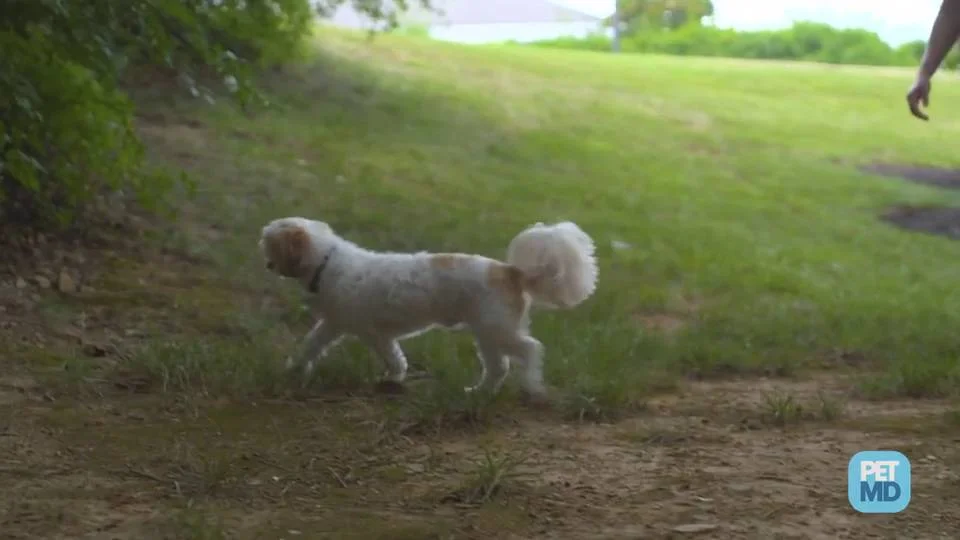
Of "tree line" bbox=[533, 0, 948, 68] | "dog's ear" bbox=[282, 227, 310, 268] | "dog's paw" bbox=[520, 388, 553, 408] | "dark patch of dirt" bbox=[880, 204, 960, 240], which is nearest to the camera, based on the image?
"dog's paw" bbox=[520, 388, 553, 408]

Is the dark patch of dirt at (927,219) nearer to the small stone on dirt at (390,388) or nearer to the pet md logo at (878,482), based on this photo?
the small stone on dirt at (390,388)

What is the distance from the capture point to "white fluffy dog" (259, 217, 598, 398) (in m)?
4.97

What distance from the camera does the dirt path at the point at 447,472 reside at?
140 inches

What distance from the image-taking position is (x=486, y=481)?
3809 millimetres

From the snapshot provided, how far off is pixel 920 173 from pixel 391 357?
12559 millimetres

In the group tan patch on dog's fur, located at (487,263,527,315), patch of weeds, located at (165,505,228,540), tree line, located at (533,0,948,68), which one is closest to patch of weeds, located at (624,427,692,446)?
tan patch on dog's fur, located at (487,263,527,315)

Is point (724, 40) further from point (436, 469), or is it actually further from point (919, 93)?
point (436, 469)

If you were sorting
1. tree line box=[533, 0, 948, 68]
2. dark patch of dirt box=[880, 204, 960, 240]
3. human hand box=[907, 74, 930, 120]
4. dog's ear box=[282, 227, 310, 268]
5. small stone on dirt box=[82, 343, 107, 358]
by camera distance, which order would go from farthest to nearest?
tree line box=[533, 0, 948, 68]
dark patch of dirt box=[880, 204, 960, 240]
small stone on dirt box=[82, 343, 107, 358]
dog's ear box=[282, 227, 310, 268]
human hand box=[907, 74, 930, 120]

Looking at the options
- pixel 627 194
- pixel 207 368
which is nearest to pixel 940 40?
pixel 207 368

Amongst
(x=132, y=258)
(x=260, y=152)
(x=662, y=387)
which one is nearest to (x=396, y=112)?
(x=260, y=152)

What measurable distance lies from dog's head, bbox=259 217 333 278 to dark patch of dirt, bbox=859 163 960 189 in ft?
39.3

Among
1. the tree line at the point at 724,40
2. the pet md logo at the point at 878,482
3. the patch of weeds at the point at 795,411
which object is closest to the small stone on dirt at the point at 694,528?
the pet md logo at the point at 878,482

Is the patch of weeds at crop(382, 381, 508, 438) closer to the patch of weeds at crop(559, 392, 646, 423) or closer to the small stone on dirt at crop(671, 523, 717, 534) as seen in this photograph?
the patch of weeds at crop(559, 392, 646, 423)

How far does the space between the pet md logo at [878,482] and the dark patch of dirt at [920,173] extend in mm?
12037
